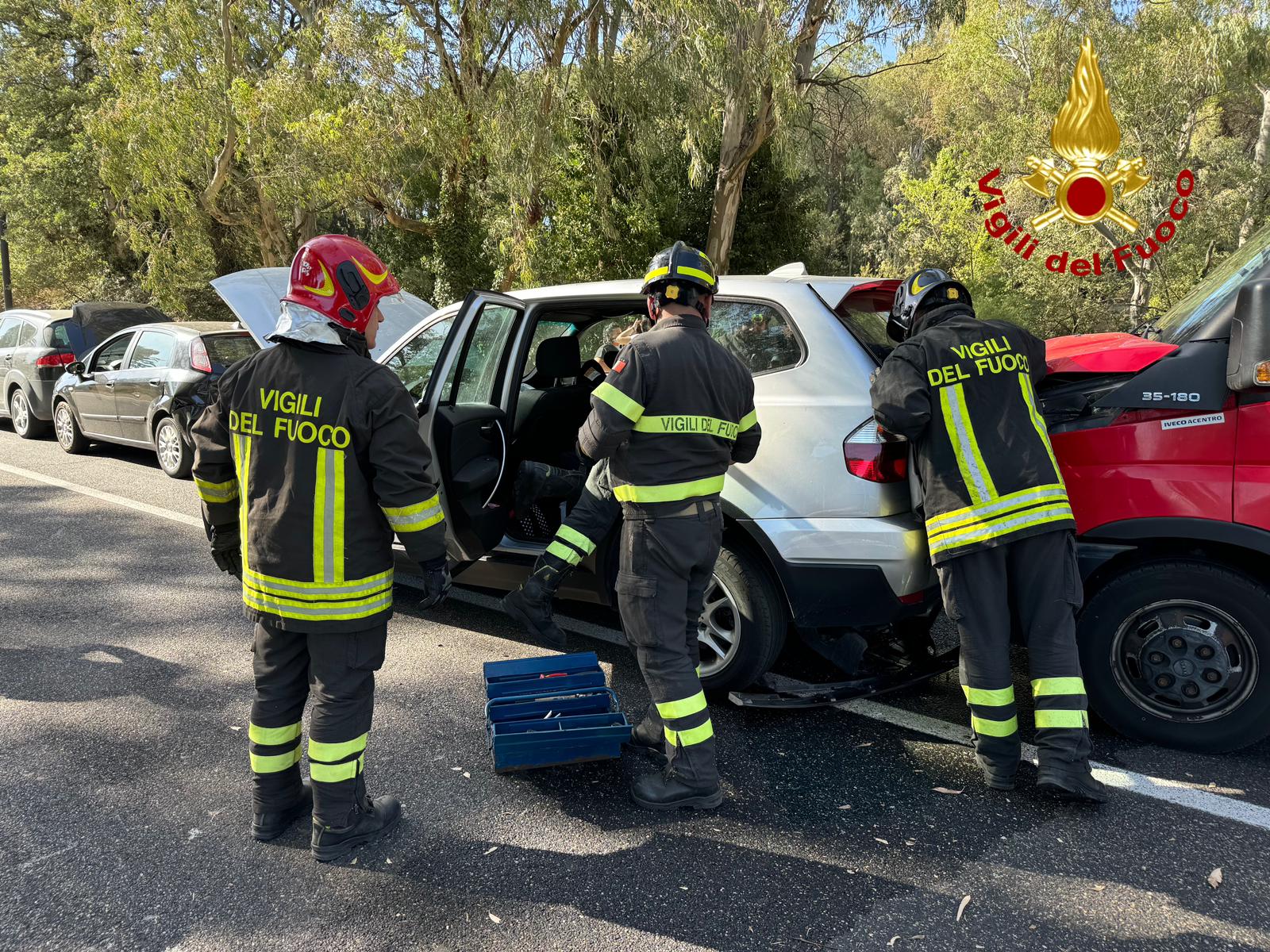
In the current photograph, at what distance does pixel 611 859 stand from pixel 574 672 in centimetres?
100

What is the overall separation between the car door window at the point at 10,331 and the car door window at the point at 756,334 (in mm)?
10823

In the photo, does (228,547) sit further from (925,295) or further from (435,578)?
(925,295)

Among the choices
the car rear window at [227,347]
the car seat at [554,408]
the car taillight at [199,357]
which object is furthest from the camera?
the car rear window at [227,347]

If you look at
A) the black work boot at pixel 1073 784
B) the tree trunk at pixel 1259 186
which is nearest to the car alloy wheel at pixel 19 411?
the black work boot at pixel 1073 784

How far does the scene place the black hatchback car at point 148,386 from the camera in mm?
8352

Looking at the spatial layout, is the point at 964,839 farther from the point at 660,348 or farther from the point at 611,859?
the point at 660,348

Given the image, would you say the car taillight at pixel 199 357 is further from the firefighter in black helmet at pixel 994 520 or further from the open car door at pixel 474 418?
the firefighter in black helmet at pixel 994 520

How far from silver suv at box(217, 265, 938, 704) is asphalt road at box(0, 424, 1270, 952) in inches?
15.3

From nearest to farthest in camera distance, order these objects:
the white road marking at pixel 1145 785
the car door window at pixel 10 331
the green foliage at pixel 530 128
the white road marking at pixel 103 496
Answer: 1. the white road marking at pixel 1145 785
2. the white road marking at pixel 103 496
3. the car door window at pixel 10 331
4. the green foliage at pixel 530 128

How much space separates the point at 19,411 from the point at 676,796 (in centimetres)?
1110

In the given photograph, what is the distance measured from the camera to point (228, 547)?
10.0 feet

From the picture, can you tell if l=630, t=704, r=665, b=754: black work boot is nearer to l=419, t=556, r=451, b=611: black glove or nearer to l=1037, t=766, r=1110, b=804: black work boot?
l=419, t=556, r=451, b=611: black glove

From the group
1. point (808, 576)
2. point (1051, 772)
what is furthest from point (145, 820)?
point (1051, 772)

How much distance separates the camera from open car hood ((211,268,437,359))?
19.2 ft
